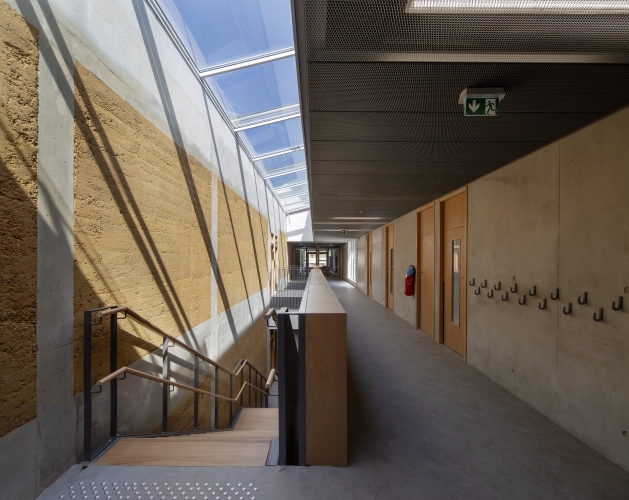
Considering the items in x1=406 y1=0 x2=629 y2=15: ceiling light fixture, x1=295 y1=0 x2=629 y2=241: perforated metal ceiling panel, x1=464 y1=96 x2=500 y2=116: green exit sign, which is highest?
x1=406 y1=0 x2=629 y2=15: ceiling light fixture

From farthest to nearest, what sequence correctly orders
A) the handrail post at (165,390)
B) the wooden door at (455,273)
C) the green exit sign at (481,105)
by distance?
the wooden door at (455,273) → the handrail post at (165,390) → the green exit sign at (481,105)

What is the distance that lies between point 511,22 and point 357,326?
6.10m

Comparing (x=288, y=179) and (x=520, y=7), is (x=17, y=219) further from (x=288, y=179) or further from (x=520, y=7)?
(x=288, y=179)

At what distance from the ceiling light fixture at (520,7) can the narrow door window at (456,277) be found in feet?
12.6

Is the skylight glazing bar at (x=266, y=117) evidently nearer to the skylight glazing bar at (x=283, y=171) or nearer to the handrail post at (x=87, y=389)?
the skylight glazing bar at (x=283, y=171)

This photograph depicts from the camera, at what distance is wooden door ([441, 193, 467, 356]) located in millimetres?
4855

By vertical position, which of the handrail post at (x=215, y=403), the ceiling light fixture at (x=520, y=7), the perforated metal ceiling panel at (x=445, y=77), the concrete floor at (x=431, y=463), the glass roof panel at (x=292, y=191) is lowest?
the handrail post at (x=215, y=403)

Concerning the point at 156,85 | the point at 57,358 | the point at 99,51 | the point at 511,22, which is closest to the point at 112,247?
the point at 57,358

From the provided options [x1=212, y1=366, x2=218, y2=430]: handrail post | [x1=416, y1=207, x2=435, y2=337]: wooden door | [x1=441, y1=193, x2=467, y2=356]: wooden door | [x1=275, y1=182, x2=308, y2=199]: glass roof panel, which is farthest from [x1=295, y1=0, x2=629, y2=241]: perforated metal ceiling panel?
[x1=275, y1=182, x2=308, y2=199]: glass roof panel

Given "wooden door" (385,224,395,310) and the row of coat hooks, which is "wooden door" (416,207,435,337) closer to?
the row of coat hooks

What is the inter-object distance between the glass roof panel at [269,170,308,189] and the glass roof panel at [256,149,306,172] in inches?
36.6

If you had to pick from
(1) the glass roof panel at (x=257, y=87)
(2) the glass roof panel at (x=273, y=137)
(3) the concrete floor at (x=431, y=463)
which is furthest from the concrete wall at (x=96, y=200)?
(2) the glass roof panel at (x=273, y=137)

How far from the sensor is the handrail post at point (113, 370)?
94.3 inches

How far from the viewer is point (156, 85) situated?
11.0 feet
